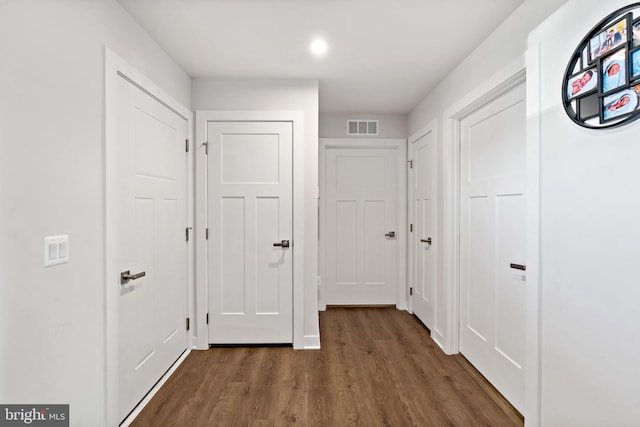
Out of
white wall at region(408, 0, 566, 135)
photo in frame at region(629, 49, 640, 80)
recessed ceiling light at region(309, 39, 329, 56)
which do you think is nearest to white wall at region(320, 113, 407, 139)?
white wall at region(408, 0, 566, 135)

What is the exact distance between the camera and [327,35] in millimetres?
2182

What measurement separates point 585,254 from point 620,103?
593 mm

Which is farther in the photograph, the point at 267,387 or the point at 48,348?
the point at 267,387

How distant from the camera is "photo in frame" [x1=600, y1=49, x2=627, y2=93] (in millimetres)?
1207

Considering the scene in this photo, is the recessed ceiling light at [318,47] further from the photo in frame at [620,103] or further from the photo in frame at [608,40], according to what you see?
the photo in frame at [620,103]

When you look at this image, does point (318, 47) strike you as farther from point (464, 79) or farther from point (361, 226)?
point (361, 226)

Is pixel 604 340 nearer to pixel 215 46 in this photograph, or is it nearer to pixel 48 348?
pixel 48 348

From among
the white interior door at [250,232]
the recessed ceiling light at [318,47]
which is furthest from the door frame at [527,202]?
the white interior door at [250,232]

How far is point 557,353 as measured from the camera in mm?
1525

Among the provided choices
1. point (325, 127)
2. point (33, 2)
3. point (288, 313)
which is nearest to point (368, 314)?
point (288, 313)

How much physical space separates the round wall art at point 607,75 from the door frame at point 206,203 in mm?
1962

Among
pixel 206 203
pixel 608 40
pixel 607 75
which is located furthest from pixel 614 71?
pixel 206 203

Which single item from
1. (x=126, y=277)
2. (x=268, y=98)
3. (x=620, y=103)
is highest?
(x=268, y=98)

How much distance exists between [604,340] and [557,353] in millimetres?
289
